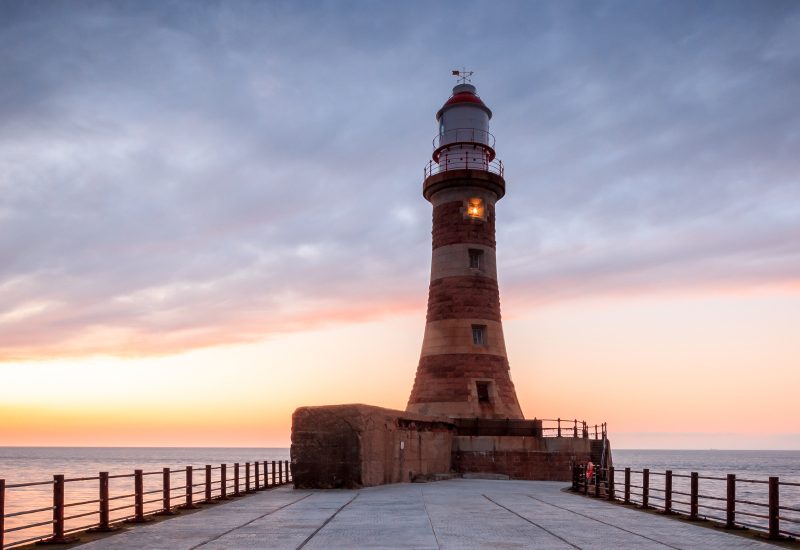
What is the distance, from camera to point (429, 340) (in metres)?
34.2

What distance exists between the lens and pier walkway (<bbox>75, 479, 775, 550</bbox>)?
417 inches

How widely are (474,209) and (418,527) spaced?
2338 centimetres

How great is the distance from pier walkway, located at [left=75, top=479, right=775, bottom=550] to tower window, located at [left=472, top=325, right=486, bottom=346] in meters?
14.8

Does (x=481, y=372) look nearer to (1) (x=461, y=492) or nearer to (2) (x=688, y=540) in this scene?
(1) (x=461, y=492)

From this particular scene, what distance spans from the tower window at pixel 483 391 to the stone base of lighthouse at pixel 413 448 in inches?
45.9

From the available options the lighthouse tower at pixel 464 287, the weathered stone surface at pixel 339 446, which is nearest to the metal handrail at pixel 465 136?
the lighthouse tower at pixel 464 287

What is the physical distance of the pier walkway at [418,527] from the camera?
1059 cm

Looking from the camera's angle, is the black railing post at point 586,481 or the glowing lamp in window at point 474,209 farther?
the glowing lamp in window at point 474,209

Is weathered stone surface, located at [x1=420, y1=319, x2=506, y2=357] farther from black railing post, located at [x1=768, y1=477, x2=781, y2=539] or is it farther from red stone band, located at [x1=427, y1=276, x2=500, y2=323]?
black railing post, located at [x1=768, y1=477, x2=781, y2=539]

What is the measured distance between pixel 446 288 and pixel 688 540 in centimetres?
2292

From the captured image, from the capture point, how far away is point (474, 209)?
3447 centimetres

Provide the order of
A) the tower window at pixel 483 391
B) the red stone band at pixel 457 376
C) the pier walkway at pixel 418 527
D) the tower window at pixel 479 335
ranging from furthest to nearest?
the tower window at pixel 479 335 → the tower window at pixel 483 391 → the red stone band at pixel 457 376 → the pier walkway at pixel 418 527

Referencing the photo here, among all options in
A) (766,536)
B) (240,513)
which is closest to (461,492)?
(240,513)

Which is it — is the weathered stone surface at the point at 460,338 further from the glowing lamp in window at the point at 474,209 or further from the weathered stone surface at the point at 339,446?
the weathered stone surface at the point at 339,446
